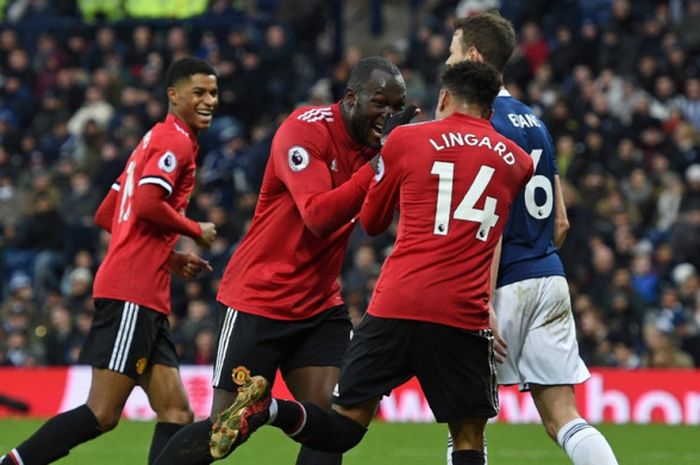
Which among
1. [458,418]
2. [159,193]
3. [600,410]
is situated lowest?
[600,410]

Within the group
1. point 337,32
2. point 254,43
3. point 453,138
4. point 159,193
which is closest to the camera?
point 453,138

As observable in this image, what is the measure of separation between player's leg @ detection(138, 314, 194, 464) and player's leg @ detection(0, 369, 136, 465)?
146 millimetres

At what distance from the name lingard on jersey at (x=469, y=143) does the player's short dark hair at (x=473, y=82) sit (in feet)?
0.63

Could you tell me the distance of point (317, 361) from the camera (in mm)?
7527

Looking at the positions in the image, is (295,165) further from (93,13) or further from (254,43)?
(93,13)

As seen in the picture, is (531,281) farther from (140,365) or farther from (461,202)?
(140,365)

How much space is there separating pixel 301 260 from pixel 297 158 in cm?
55

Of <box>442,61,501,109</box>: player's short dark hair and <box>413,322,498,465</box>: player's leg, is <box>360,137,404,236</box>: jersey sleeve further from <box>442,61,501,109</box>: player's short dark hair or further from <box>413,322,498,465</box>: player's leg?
<box>413,322,498,465</box>: player's leg

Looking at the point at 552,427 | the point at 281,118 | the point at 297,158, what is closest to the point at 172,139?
the point at 297,158

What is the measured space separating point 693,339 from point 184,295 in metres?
5.64

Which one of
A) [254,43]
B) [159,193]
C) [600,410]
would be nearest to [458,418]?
[159,193]

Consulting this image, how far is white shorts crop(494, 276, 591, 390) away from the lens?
23.9 ft

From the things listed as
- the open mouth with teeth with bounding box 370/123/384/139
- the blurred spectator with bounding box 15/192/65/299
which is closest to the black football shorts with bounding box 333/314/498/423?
the open mouth with teeth with bounding box 370/123/384/139

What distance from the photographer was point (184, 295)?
1730cm
